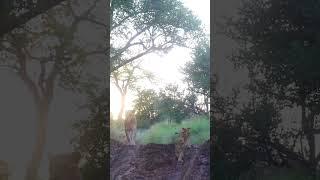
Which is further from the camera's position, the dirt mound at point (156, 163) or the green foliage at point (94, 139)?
the dirt mound at point (156, 163)

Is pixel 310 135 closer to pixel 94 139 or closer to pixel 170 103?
pixel 170 103

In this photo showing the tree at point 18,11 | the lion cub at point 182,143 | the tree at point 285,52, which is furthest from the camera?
the lion cub at point 182,143

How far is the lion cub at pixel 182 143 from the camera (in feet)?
10.3

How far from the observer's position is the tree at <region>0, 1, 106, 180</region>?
296 centimetres

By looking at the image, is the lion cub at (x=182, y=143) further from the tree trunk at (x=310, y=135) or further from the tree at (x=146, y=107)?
the tree trunk at (x=310, y=135)

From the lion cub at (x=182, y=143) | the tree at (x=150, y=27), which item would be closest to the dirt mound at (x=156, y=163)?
the lion cub at (x=182, y=143)

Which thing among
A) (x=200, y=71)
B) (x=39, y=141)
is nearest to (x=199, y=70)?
(x=200, y=71)

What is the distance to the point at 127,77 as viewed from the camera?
3131mm

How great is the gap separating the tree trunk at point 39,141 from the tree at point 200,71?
1.10 m

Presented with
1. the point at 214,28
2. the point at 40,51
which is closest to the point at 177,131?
the point at 214,28

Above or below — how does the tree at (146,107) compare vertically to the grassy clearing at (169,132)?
above

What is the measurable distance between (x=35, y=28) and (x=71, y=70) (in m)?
0.40

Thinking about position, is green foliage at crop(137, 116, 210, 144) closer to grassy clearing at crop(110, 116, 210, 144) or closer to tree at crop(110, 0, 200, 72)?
grassy clearing at crop(110, 116, 210, 144)

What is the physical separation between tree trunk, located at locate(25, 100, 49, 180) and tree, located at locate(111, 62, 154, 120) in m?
0.55
